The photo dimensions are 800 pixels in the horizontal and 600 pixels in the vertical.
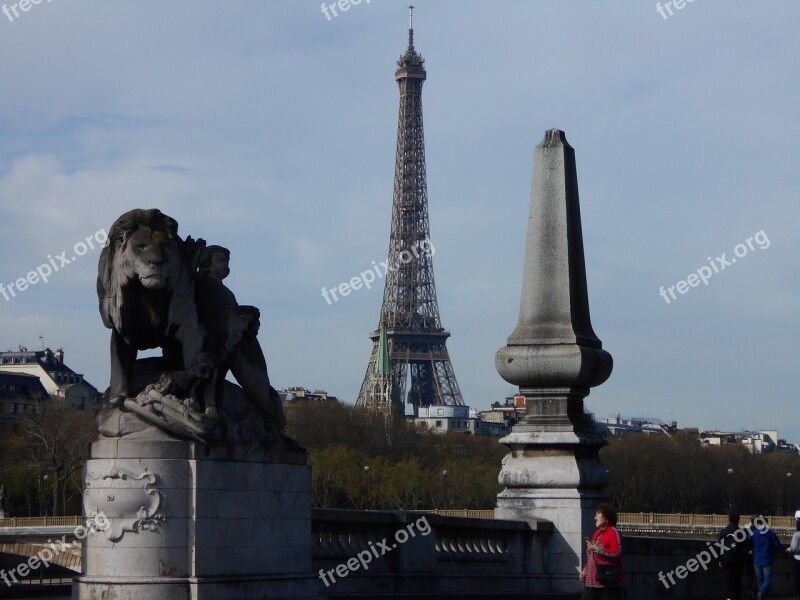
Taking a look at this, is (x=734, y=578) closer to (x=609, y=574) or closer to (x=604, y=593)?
→ (x=604, y=593)

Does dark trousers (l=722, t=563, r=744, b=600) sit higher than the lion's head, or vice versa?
the lion's head

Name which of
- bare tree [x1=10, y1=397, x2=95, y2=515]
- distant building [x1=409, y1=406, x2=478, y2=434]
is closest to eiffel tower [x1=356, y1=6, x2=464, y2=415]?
distant building [x1=409, y1=406, x2=478, y2=434]

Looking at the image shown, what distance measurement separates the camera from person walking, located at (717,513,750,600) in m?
22.0

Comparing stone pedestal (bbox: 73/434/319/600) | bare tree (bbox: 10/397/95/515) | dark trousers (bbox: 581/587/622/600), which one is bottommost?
dark trousers (bbox: 581/587/622/600)

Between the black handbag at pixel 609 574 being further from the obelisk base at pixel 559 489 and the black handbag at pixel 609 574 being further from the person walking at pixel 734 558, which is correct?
the person walking at pixel 734 558

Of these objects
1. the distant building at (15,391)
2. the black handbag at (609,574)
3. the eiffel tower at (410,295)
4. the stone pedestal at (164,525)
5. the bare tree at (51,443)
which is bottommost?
the black handbag at (609,574)

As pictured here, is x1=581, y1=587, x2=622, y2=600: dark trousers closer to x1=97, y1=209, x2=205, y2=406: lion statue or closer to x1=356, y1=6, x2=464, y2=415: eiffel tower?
x1=97, y1=209, x2=205, y2=406: lion statue

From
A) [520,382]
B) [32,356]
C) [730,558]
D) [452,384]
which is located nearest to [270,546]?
[520,382]

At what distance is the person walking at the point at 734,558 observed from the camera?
2204 cm

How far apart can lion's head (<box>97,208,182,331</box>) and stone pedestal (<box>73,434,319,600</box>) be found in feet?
4.16

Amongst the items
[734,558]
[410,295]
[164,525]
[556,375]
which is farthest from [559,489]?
[410,295]

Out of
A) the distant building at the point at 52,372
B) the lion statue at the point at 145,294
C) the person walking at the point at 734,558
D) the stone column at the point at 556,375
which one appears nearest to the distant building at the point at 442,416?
the distant building at the point at 52,372

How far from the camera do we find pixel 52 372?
16600 centimetres

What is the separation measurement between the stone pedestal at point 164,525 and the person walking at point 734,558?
32.2 ft
